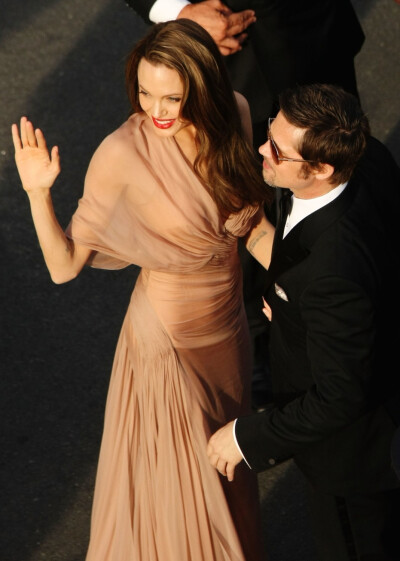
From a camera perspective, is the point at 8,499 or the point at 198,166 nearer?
the point at 198,166

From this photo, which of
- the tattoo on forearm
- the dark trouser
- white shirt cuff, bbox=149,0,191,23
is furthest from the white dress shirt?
white shirt cuff, bbox=149,0,191,23

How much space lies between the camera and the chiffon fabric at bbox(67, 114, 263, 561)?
335 cm

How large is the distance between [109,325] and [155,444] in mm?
1497

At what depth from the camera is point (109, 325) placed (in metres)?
5.02

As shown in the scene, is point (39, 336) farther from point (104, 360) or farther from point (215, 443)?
point (215, 443)

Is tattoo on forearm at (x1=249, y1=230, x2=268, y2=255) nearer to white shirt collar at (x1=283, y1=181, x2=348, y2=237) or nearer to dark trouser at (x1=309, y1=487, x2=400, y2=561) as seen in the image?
white shirt collar at (x1=283, y1=181, x2=348, y2=237)

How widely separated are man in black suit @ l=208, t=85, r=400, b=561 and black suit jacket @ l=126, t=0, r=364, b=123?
0.90 meters

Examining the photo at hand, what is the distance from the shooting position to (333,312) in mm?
2838

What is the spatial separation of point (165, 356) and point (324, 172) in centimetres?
97

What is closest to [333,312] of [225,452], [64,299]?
[225,452]

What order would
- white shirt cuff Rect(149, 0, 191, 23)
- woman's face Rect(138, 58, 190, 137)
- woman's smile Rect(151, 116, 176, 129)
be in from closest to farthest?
woman's face Rect(138, 58, 190, 137) → woman's smile Rect(151, 116, 176, 129) → white shirt cuff Rect(149, 0, 191, 23)

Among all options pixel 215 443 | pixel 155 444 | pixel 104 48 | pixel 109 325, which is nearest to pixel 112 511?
pixel 155 444

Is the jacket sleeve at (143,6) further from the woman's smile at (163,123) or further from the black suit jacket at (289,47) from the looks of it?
the woman's smile at (163,123)

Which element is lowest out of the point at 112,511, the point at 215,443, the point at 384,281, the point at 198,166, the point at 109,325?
the point at 109,325
